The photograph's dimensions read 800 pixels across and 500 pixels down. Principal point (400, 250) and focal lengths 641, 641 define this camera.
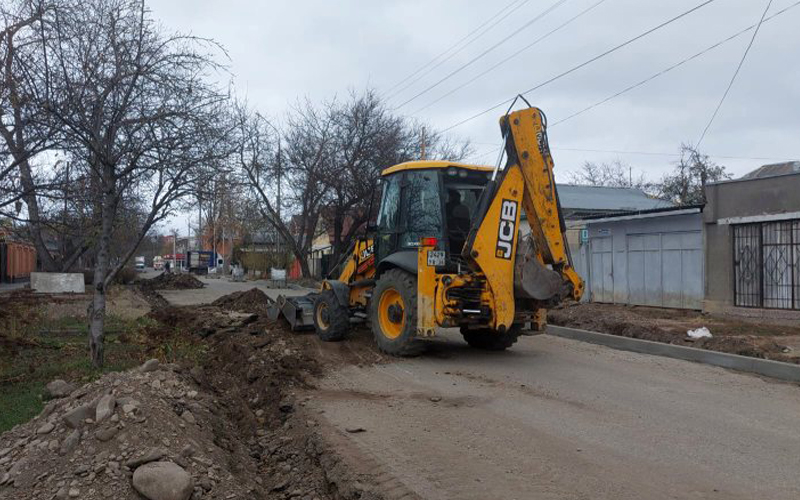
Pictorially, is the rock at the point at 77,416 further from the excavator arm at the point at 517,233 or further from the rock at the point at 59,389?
the excavator arm at the point at 517,233

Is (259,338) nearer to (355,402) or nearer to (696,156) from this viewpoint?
(355,402)

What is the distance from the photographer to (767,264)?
1520 cm

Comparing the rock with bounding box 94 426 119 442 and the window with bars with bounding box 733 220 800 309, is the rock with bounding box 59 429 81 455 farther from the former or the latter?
the window with bars with bounding box 733 220 800 309

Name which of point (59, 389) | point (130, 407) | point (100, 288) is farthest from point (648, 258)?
point (130, 407)

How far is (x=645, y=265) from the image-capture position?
18.7 meters

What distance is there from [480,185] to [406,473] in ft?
20.3

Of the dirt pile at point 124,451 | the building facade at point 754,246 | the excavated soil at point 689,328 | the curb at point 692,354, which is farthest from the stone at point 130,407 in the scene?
the building facade at point 754,246

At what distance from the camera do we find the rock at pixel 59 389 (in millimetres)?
6867

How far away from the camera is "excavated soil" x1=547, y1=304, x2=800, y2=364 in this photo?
1047cm

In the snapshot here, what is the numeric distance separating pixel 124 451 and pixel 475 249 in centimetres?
539

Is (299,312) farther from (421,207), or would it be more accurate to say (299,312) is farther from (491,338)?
(491,338)

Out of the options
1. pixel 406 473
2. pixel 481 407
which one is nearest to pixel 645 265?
pixel 481 407

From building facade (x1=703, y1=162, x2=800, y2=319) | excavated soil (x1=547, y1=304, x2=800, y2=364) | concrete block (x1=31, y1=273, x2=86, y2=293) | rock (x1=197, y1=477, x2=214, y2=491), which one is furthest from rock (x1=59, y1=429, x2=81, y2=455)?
concrete block (x1=31, y1=273, x2=86, y2=293)

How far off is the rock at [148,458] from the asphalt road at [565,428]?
1.51m
